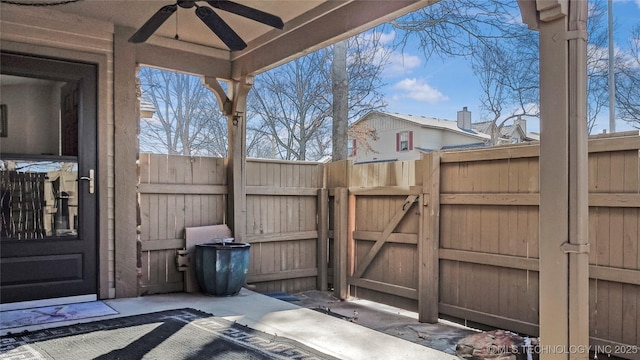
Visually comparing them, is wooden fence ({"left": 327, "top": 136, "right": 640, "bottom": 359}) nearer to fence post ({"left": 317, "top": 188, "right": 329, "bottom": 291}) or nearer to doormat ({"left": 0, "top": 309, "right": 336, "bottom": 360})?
fence post ({"left": 317, "top": 188, "right": 329, "bottom": 291})

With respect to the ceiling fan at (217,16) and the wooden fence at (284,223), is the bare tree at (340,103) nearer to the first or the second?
the wooden fence at (284,223)

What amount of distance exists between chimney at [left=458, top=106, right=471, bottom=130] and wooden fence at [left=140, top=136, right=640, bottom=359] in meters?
6.03

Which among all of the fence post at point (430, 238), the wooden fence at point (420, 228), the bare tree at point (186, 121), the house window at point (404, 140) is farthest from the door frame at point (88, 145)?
the house window at point (404, 140)

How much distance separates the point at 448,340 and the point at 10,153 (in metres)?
3.88

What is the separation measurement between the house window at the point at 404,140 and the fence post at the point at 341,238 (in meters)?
7.73

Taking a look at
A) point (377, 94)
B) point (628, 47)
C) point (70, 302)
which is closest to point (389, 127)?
point (377, 94)

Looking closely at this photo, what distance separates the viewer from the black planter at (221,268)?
417 centimetres

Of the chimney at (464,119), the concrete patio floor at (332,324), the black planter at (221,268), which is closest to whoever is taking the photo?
the concrete patio floor at (332,324)

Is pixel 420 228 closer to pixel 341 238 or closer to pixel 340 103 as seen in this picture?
pixel 341 238

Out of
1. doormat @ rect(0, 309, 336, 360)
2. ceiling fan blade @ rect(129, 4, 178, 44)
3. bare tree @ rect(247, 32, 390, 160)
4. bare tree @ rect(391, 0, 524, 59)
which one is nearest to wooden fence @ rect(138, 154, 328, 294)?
doormat @ rect(0, 309, 336, 360)

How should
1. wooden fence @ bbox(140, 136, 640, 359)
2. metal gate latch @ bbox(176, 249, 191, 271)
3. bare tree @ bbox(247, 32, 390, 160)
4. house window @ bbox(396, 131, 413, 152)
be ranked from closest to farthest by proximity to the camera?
wooden fence @ bbox(140, 136, 640, 359), metal gate latch @ bbox(176, 249, 191, 271), bare tree @ bbox(247, 32, 390, 160), house window @ bbox(396, 131, 413, 152)

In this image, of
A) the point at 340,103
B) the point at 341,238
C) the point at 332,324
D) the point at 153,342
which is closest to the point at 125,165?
the point at 153,342

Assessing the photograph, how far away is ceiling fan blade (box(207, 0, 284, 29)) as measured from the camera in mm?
2900

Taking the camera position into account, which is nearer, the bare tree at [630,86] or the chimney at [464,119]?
the bare tree at [630,86]
